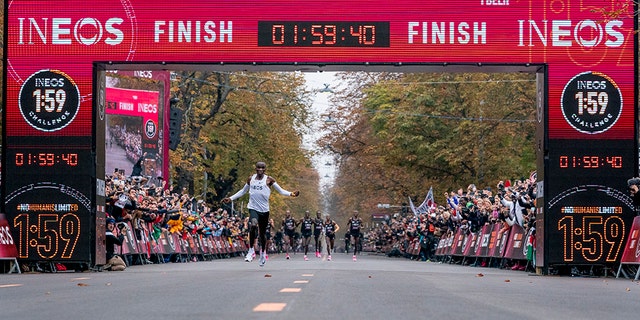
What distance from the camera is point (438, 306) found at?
11.6 metres

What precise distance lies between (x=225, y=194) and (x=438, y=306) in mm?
58147

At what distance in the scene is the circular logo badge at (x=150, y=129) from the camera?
46406mm

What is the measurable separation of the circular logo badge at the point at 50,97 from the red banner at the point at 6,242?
2.17 metres

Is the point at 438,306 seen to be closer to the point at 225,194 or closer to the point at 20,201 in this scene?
the point at 20,201

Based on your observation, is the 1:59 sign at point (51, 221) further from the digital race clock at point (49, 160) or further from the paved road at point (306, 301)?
the paved road at point (306, 301)

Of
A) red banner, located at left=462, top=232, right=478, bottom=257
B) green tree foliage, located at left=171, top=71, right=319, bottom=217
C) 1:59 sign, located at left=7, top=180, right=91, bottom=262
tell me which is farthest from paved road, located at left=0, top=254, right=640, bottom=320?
green tree foliage, located at left=171, top=71, right=319, bottom=217

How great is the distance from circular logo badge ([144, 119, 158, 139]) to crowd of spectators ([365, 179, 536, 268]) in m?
11.3

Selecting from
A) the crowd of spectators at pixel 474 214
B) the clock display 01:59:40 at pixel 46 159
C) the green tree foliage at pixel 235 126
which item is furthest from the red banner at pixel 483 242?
the green tree foliage at pixel 235 126

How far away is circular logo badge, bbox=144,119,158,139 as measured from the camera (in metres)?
46.4

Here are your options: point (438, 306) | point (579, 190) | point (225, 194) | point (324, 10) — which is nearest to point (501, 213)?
point (579, 190)

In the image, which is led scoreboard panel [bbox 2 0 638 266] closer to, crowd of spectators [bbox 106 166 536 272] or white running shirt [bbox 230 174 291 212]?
white running shirt [bbox 230 174 291 212]

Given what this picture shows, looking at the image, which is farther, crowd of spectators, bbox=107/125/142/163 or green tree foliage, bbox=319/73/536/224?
green tree foliage, bbox=319/73/536/224

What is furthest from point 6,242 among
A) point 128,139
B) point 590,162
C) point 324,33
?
point 128,139

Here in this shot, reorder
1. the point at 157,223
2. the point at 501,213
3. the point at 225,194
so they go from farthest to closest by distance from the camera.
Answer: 1. the point at 225,194
2. the point at 157,223
3. the point at 501,213
